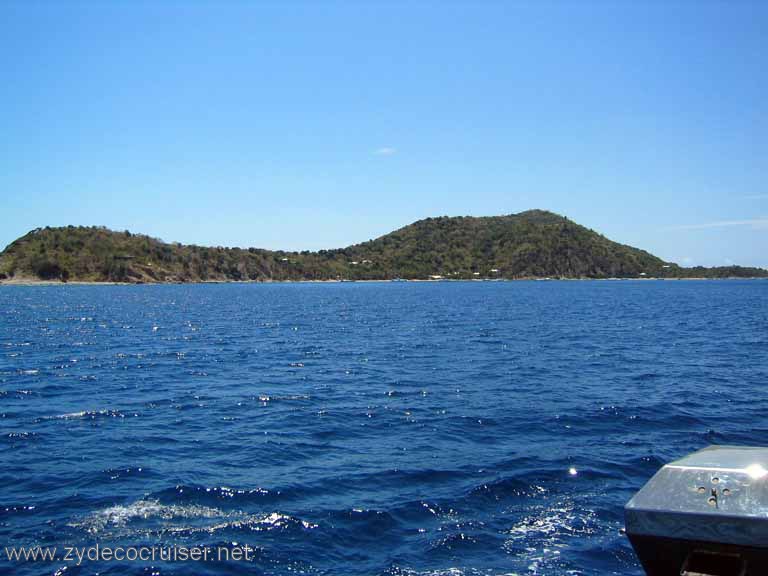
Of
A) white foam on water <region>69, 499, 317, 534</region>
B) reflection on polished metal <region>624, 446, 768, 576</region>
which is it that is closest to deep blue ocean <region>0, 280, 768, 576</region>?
white foam on water <region>69, 499, 317, 534</region>

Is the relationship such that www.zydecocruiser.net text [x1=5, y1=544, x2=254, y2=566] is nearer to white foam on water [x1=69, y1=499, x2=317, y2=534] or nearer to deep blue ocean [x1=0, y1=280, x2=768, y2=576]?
deep blue ocean [x1=0, y1=280, x2=768, y2=576]

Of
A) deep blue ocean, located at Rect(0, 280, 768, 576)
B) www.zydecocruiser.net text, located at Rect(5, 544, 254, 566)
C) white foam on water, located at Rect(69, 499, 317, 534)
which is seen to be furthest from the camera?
white foam on water, located at Rect(69, 499, 317, 534)

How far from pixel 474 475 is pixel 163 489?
8.08 metres

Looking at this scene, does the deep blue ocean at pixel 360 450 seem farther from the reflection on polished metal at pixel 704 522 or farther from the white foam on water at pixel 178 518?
the reflection on polished metal at pixel 704 522

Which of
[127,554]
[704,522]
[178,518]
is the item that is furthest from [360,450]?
[704,522]

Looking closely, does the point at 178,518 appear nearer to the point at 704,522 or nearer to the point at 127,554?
the point at 127,554

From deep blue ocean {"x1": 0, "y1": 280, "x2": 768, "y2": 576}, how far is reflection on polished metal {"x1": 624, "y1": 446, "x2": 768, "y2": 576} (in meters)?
3.34

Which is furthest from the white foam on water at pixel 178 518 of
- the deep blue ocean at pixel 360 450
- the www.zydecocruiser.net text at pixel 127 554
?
the www.zydecocruiser.net text at pixel 127 554

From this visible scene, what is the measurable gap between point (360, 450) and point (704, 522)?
12083 millimetres

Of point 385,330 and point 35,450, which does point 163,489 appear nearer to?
point 35,450

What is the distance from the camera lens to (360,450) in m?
18.2

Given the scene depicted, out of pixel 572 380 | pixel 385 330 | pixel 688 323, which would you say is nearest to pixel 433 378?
pixel 572 380

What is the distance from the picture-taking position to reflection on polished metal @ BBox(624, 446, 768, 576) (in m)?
7.14

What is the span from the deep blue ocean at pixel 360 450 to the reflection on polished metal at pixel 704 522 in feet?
11.0
